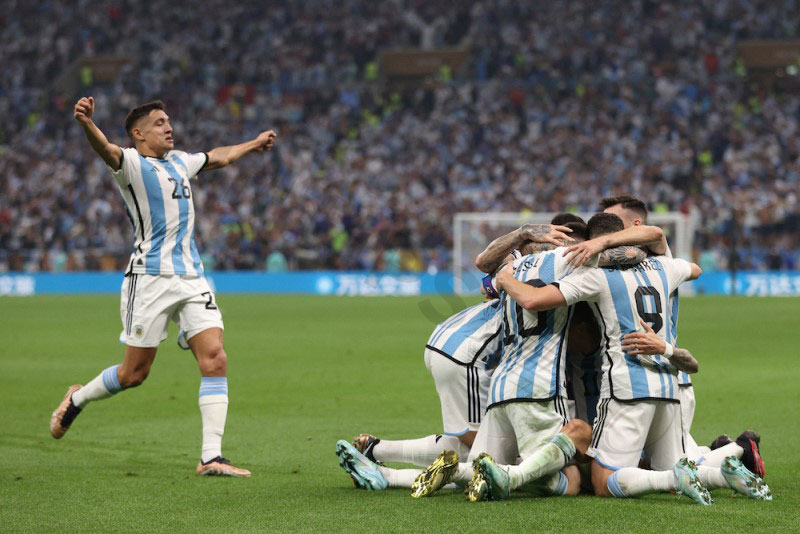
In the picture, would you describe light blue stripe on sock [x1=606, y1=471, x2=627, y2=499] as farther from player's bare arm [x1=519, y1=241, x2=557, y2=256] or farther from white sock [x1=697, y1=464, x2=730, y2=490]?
player's bare arm [x1=519, y1=241, x2=557, y2=256]

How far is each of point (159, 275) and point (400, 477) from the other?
6.96 ft

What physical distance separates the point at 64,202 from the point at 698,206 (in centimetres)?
1945

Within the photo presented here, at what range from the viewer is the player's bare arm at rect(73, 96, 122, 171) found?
6.48m

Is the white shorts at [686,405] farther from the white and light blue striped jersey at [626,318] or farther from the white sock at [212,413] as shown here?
the white sock at [212,413]

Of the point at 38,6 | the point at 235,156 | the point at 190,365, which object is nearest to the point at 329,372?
the point at 190,365

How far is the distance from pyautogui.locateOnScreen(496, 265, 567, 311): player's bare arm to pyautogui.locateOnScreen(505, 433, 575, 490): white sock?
663mm

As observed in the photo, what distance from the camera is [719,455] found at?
5.95 metres

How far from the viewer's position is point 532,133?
115 ft

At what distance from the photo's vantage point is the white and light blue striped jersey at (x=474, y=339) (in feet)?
19.8

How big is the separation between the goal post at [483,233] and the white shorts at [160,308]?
20.9m

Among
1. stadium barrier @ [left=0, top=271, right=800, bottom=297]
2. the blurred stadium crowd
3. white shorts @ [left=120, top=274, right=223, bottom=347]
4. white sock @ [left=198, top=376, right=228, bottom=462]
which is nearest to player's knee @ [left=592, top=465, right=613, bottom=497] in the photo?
white sock @ [left=198, top=376, right=228, bottom=462]

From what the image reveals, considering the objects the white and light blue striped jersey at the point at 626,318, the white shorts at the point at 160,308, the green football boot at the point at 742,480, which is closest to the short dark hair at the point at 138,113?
the white shorts at the point at 160,308

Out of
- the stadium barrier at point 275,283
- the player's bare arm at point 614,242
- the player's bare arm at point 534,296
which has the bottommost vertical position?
the stadium barrier at point 275,283

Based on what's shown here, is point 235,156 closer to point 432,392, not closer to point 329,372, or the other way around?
point 432,392
